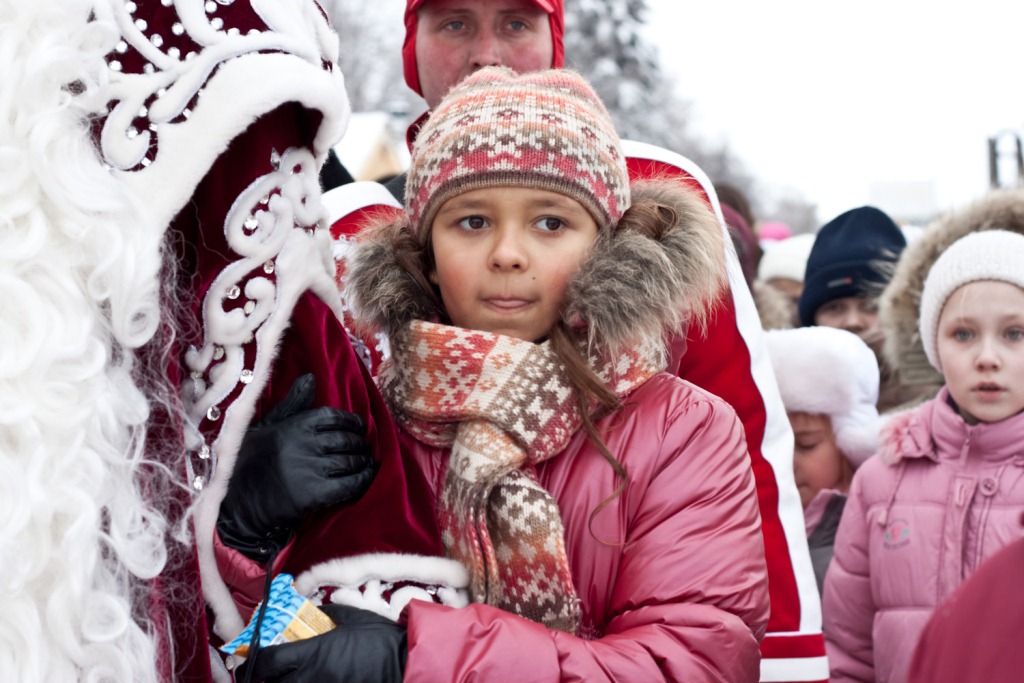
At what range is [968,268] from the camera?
3619mm

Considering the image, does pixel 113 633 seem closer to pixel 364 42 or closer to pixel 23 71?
pixel 23 71

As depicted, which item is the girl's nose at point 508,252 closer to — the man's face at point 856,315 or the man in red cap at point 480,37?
the man in red cap at point 480,37

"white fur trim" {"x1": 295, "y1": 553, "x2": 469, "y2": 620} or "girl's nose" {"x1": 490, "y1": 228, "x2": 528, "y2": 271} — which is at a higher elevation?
"girl's nose" {"x1": 490, "y1": 228, "x2": 528, "y2": 271}

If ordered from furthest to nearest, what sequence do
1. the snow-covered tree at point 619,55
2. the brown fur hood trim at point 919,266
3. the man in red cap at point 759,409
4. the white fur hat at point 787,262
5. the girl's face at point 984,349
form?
the snow-covered tree at point 619,55, the white fur hat at point 787,262, the brown fur hood trim at point 919,266, the girl's face at point 984,349, the man in red cap at point 759,409

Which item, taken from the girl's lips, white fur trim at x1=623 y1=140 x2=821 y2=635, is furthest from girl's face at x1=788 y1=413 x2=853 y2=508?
the girl's lips

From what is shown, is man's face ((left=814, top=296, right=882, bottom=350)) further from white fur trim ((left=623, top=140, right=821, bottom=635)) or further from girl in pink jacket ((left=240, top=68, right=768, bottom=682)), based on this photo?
girl in pink jacket ((left=240, top=68, right=768, bottom=682))

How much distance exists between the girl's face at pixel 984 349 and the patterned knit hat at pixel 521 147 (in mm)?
1618

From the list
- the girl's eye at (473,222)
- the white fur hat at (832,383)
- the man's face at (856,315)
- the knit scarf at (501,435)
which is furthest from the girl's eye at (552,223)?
the man's face at (856,315)

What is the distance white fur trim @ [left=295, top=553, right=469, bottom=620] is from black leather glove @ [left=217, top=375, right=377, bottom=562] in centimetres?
8

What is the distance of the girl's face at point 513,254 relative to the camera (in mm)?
2213

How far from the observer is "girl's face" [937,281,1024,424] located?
3426mm

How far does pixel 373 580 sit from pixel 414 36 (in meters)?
2.03

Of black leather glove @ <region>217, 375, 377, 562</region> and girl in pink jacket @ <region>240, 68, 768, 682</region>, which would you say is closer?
black leather glove @ <region>217, 375, 377, 562</region>

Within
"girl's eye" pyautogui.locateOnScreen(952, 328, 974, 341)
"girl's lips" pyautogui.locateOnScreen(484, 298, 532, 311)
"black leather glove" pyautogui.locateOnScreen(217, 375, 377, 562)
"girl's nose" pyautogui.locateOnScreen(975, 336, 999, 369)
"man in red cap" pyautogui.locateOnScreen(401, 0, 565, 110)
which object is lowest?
"girl's nose" pyautogui.locateOnScreen(975, 336, 999, 369)
